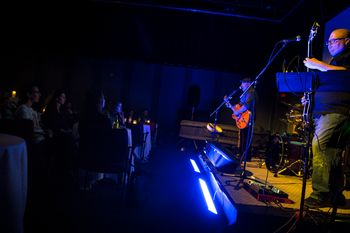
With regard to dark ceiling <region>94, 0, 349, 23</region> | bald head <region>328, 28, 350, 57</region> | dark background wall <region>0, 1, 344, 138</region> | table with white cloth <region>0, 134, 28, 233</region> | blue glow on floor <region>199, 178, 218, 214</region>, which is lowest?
blue glow on floor <region>199, 178, 218, 214</region>

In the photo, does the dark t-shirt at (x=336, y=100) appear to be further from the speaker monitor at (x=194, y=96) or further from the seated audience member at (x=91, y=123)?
the speaker monitor at (x=194, y=96)

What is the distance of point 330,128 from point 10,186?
Answer: 9.73 ft

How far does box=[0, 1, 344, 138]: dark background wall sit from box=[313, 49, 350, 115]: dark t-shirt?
5.37 m

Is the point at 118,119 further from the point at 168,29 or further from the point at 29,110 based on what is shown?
the point at 168,29

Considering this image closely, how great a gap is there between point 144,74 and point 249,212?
9.67m

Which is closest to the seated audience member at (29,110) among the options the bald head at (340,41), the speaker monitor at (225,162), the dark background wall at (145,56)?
the speaker monitor at (225,162)

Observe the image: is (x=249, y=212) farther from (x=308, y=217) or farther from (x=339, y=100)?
(x=339, y=100)

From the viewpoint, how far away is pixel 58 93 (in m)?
5.24

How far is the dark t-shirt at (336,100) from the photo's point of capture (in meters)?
2.41

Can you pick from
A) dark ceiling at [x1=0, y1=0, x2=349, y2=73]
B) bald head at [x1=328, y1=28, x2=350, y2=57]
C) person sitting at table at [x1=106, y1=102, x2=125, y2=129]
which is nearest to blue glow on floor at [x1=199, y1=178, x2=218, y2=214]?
person sitting at table at [x1=106, y1=102, x2=125, y2=129]

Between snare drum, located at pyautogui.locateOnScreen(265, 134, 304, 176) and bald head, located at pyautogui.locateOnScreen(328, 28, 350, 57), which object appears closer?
bald head, located at pyautogui.locateOnScreen(328, 28, 350, 57)

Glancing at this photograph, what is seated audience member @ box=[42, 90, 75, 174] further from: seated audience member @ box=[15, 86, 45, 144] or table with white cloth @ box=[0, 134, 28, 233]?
table with white cloth @ box=[0, 134, 28, 233]

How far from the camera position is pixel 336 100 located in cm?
243

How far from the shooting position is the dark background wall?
820cm
